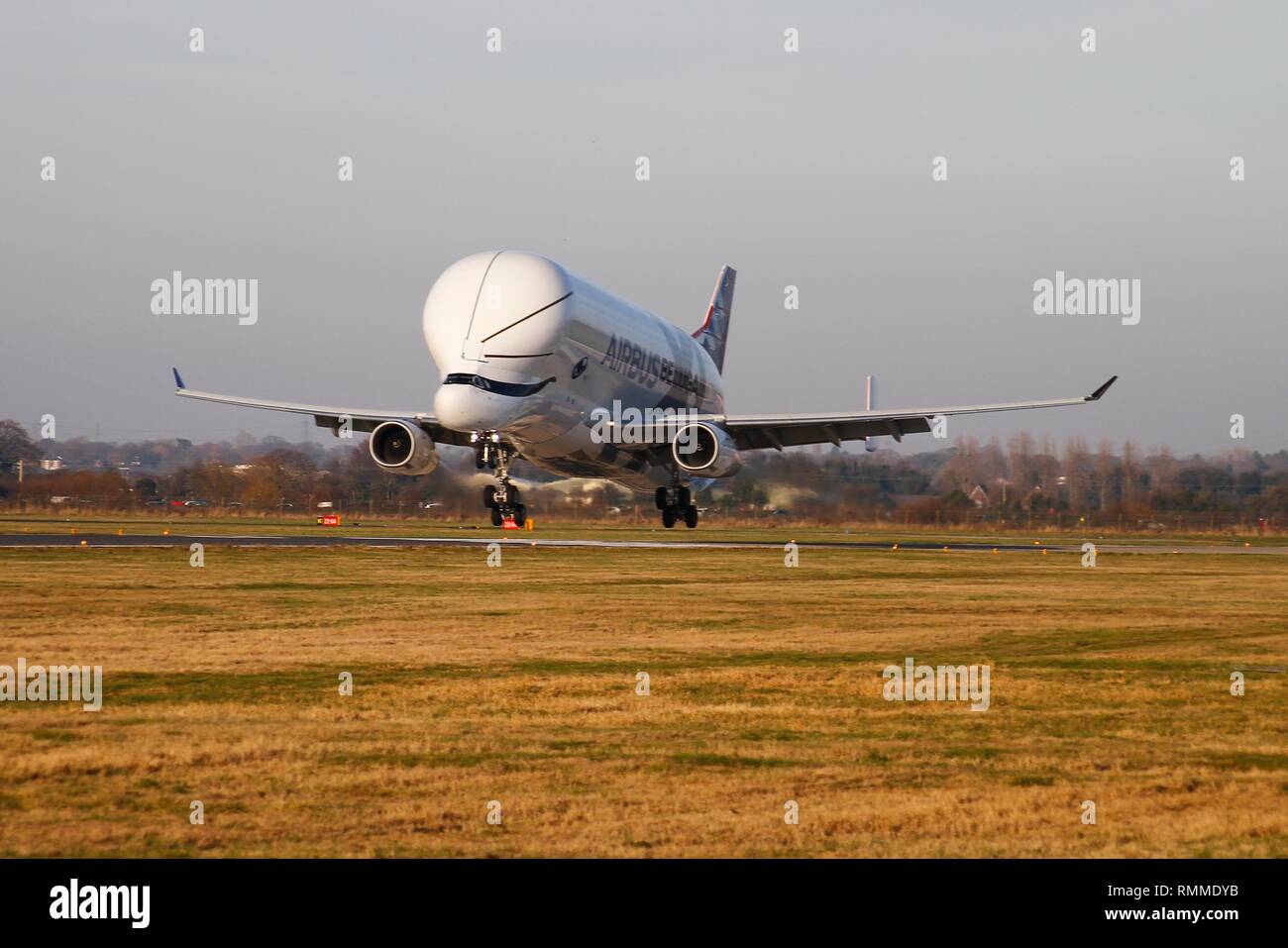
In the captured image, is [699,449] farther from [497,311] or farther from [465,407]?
[465,407]

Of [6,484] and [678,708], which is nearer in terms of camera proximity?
[678,708]

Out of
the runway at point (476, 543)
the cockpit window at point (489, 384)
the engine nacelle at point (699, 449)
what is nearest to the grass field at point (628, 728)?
the cockpit window at point (489, 384)

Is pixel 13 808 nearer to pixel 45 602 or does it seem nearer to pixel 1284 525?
pixel 45 602

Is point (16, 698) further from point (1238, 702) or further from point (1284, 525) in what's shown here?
point (1284, 525)

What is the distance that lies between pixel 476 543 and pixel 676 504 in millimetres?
6877

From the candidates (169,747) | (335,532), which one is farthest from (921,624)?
(335,532)

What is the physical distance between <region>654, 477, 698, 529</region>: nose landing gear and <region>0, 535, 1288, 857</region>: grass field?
21220 mm

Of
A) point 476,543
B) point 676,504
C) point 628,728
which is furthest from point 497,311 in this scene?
point 628,728

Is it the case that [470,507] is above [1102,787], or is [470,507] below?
above

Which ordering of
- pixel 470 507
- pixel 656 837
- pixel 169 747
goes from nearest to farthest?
pixel 656 837, pixel 169 747, pixel 470 507

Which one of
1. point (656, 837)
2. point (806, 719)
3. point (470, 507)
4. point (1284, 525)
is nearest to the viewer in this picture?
point (656, 837)

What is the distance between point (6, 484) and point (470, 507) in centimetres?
3413

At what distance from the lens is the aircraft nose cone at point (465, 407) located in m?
34.8

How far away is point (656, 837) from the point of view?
895 cm
